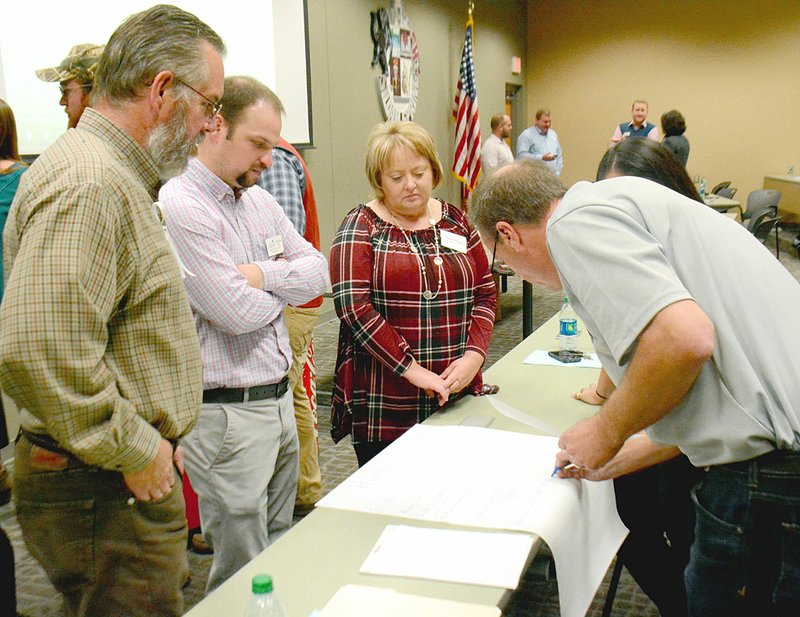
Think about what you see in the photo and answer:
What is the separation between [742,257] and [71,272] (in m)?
1.05

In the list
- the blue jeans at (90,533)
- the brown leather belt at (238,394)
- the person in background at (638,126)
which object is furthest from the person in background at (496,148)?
the blue jeans at (90,533)

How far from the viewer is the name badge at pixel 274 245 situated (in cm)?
184

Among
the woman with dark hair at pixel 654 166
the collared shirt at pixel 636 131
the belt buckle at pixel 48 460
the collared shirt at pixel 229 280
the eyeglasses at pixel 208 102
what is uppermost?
the collared shirt at pixel 636 131

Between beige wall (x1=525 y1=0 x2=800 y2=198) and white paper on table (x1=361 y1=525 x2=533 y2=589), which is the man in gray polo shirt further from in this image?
beige wall (x1=525 y1=0 x2=800 y2=198)

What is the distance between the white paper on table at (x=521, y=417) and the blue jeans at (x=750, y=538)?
526 millimetres

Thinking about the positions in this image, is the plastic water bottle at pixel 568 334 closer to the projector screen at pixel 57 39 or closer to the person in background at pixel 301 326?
the person in background at pixel 301 326

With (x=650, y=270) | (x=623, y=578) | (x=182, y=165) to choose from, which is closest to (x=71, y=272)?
(x=182, y=165)

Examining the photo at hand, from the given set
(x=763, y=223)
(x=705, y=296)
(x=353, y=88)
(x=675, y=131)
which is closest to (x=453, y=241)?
(x=705, y=296)

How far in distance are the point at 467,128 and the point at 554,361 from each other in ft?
19.5

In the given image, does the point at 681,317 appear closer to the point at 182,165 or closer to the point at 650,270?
the point at 650,270

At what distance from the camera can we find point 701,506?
4.05 feet

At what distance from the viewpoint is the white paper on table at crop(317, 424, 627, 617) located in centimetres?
130

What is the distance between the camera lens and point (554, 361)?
2.38 m

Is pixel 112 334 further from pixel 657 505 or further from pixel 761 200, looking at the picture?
pixel 761 200
